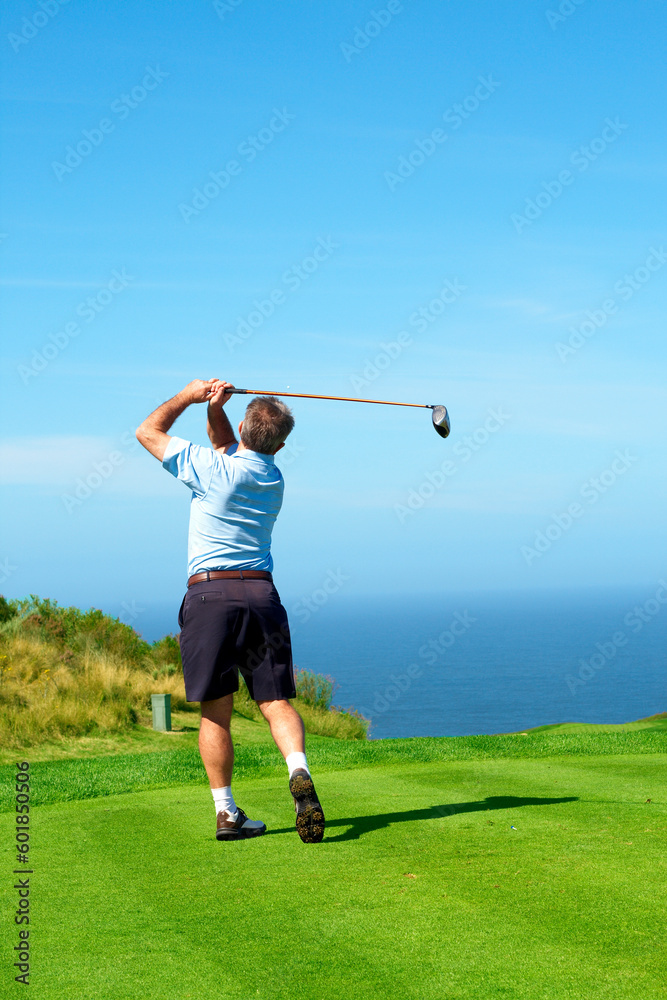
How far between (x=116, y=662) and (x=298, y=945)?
1389 cm

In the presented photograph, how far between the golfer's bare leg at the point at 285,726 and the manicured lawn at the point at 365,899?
45cm

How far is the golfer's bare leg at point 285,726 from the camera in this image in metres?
5.10

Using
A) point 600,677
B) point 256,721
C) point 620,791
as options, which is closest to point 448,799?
point 620,791

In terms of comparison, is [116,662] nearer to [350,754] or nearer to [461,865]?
[350,754]

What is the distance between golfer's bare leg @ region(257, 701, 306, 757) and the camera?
16.7ft

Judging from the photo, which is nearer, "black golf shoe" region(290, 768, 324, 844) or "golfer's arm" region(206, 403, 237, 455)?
"black golf shoe" region(290, 768, 324, 844)

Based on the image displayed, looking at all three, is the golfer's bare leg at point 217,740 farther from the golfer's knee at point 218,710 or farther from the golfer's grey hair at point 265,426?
the golfer's grey hair at point 265,426

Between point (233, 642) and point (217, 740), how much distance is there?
571 mm

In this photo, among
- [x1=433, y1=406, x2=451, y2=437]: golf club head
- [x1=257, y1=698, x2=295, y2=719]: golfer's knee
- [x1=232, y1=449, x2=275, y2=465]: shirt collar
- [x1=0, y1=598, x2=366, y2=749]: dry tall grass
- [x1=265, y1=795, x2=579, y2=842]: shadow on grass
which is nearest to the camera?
[x1=265, y1=795, x2=579, y2=842]: shadow on grass

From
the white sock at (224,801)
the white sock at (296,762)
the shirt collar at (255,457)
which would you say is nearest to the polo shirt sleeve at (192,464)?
the shirt collar at (255,457)

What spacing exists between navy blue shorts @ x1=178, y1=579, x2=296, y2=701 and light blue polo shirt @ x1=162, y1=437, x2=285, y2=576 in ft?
0.45

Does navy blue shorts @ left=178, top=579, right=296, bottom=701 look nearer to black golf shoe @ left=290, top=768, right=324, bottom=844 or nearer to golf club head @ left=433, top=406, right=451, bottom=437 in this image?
black golf shoe @ left=290, top=768, right=324, bottom=844

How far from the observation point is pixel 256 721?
15.2 m

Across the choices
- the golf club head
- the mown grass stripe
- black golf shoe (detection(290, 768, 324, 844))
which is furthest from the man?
the mown grass stripe
